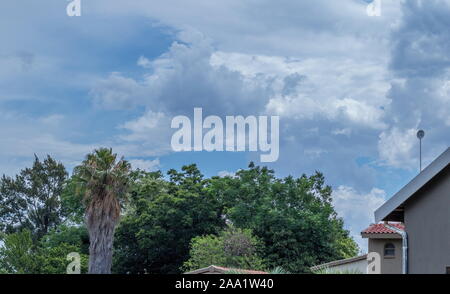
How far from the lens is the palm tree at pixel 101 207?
40.1 metres

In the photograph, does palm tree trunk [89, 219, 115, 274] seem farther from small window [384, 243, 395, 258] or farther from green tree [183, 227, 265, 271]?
small window [384, 243, 395, 258]

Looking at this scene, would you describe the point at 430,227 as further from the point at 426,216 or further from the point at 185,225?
the point at 185,225

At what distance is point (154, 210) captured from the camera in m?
49.4

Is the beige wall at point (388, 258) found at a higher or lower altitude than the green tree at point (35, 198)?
lower

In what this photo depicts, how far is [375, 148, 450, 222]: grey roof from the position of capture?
45.6 ft

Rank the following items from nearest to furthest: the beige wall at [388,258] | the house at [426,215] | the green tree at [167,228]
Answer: the house at [426,215] → the beige wall at [388,258] → the green tree at [167,228]

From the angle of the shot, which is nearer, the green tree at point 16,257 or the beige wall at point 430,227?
the beige wall at point 430,227

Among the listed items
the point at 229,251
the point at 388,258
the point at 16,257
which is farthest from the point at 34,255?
the point at 388,258

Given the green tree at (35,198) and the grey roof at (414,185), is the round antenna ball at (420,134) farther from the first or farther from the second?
the green tree at (35,198)

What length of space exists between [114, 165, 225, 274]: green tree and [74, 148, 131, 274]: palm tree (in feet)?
26.5

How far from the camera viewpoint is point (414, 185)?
48.2 ft

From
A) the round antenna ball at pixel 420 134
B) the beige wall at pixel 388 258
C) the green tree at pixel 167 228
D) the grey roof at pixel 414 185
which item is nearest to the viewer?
the grey roof at pixel 414 185

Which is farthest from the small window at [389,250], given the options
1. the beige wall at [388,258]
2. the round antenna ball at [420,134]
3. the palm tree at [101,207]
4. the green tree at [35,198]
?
the green tree at [35,198]

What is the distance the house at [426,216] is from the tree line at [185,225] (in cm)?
2676
